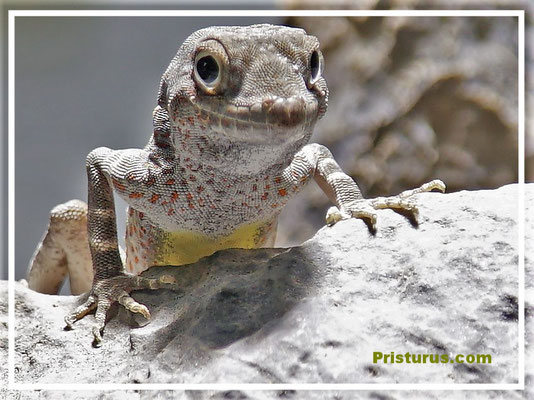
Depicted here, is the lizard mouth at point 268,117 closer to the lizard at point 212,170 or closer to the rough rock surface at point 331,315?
the lizard at point 212,170

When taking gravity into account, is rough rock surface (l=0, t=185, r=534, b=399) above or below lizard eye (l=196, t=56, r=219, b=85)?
below

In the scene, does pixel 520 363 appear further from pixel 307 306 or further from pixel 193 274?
pixel 193 274

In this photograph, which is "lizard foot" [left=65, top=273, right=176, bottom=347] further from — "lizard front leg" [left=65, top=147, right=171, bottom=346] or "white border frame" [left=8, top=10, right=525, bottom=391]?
"white border frame" [left=8, top=10, right=525, bottom=391]

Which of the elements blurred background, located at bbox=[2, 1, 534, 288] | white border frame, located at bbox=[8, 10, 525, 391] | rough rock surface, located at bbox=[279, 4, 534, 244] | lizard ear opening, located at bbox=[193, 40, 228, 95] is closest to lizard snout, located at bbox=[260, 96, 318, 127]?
lizard ear opening, located at bbox=[193, 40, 228, 95]

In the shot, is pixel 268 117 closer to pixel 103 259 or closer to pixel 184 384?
pixel 184 384

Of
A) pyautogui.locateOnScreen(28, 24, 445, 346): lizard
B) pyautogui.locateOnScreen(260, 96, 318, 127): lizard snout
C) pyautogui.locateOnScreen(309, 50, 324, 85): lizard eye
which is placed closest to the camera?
pyautogui.locateOnScreen(260, 96, 318, 127): lizard snout
